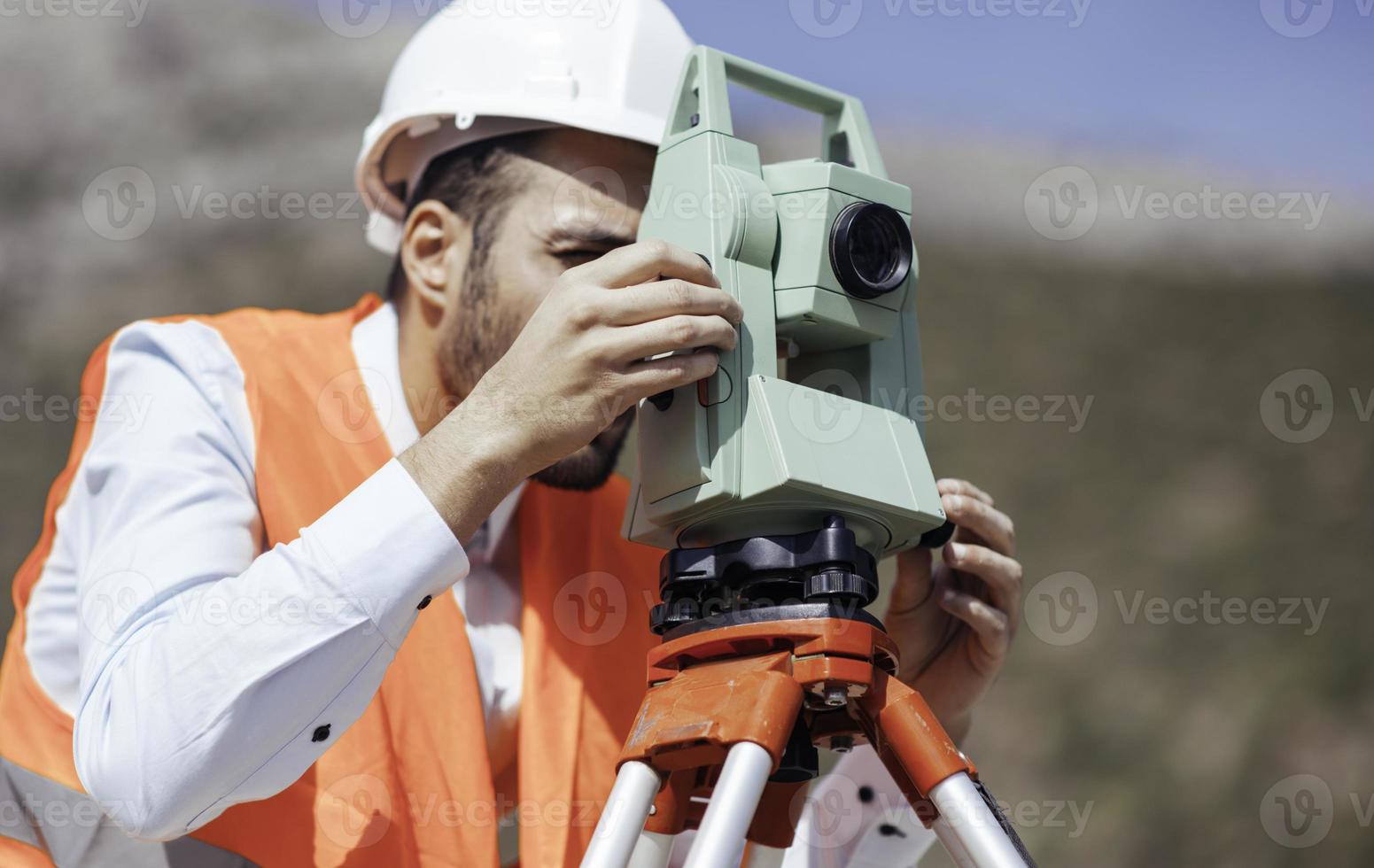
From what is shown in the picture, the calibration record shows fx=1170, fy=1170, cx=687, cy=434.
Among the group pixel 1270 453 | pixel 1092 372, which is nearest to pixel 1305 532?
pixel 1270 453

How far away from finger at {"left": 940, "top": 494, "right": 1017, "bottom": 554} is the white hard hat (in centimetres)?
89

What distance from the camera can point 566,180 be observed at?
2059 mm

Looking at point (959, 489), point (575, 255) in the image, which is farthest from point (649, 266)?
point (575, 255)

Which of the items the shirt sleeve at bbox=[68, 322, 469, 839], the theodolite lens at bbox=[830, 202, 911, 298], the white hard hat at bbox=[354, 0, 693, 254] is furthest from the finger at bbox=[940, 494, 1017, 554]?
the white hard hat at bbox=[354, 0, 693, 254]

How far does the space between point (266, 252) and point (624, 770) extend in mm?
6444

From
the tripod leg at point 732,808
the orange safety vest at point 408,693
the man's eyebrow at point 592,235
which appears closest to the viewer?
the tripod leg at point 732,808

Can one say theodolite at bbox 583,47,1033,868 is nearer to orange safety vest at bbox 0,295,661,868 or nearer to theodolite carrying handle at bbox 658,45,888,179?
theodolite carrying handle at bbox 658,45,888,179

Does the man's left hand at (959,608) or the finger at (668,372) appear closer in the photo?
the finger at (668,372)

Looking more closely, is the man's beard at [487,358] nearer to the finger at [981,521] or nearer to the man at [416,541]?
the man at [416,541]

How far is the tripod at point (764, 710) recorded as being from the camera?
3.53 ft

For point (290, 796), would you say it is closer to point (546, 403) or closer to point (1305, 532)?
point (546, 403)

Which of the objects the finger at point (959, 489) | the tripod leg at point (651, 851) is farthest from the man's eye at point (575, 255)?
the tripod leg at point (651, 851)

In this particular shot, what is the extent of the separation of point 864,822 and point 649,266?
3.50 ft

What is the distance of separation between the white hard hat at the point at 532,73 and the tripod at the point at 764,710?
1.08 metres
